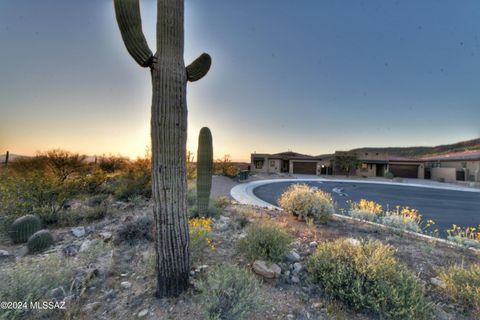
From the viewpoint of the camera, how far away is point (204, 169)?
17.9 ft

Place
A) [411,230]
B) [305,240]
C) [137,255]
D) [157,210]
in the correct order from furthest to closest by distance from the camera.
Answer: [411,230] → [305,240] → [137,255] → [157,210]

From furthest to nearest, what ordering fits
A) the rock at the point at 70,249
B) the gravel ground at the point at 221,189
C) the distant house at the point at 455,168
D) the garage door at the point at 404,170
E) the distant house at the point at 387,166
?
the garage door at the point at 404,170
the distant house at the point at 387,166
the distant house at the point at 455,168
the gravel ground at the point at 221,189
the rock at the point at 70,249

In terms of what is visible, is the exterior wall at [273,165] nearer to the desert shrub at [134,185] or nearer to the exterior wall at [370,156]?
the exterior wall at [370,156]

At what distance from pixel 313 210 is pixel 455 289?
308cm

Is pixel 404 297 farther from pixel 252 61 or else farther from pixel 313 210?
pixel 252 61

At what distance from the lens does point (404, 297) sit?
208 centimetres

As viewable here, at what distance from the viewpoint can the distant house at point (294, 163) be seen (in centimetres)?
3192

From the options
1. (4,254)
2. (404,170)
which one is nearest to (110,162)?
(4,254)

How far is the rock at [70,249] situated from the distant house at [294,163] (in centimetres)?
2924

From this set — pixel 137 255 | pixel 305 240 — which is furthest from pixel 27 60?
pixel 305 240

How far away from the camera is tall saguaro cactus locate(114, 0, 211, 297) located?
2.20 meters

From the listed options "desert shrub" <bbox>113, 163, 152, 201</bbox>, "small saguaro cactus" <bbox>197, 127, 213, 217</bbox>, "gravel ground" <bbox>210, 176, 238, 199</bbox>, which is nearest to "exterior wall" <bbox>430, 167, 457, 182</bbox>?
"gravel ground" <bbox>210, 176, 238, 199</bbox>

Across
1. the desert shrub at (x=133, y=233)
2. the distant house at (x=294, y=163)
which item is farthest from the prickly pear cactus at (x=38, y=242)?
the distant house at (x=294, y=163)

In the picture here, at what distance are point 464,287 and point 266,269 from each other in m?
2.50
